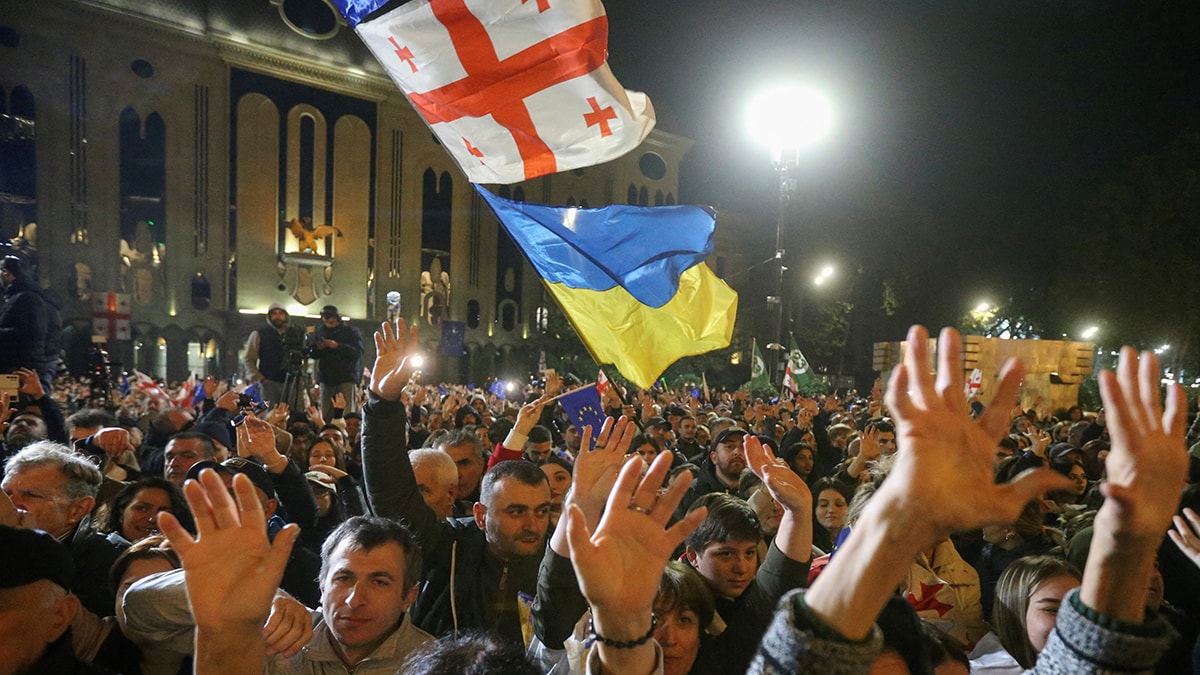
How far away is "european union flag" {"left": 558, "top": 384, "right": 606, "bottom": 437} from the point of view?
688 cm

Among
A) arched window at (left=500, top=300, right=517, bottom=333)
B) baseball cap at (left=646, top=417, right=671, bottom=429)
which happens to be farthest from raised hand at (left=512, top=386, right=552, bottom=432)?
arched window at (left=500, top=300, right=517, bottom=333)

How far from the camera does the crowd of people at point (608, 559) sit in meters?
1.48

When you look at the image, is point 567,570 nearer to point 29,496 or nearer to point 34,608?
point 34,608

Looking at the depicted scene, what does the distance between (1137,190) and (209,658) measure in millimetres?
29945

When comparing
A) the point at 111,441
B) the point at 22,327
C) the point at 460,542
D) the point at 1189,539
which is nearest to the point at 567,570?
the point at 460,542

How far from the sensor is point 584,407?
6914mm

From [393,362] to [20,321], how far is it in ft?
19.9

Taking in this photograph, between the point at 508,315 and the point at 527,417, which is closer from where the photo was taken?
the point at 527,417

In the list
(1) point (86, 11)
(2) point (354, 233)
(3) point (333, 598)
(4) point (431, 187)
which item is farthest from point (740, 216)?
(3) point (333, 598)

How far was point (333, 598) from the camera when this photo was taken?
2773 mm

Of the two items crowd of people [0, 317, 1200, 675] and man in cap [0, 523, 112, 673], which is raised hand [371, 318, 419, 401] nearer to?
crowd of people [0, 317, 1200, 675]

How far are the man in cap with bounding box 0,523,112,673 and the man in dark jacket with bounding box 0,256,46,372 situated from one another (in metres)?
6.47

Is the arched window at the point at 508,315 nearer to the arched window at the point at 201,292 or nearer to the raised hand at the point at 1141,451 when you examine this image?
Result: the arched window at the point at 201,292

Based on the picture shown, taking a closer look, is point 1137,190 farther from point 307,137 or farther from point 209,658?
point 307,137
